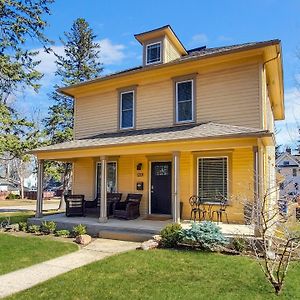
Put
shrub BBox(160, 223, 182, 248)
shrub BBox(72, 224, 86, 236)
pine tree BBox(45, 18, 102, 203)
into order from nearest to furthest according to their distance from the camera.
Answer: shrub BBox(160, 223, 182, 248) < shrub BBox(72, 224, 86, 236) < pine tree BBox(45, 18, 102, 203)

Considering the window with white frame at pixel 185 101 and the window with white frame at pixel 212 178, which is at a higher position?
the window with white frame at pixel 185 101

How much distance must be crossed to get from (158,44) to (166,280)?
1028cm

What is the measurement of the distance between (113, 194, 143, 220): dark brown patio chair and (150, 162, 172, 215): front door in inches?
23.7

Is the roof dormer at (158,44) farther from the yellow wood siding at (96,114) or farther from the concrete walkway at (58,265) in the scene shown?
the concrete walkway at (58,265)

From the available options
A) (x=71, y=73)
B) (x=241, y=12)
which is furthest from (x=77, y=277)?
(x=71, y=73)

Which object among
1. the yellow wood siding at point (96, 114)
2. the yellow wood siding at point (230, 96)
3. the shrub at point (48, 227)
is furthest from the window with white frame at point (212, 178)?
the shrub at point (48, 227)

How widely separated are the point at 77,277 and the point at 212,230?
3551 millimetres

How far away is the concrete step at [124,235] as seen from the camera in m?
9.27

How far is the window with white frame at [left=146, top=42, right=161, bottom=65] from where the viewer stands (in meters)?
13.3

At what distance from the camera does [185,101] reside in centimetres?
1202

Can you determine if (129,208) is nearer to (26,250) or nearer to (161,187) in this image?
(161,187)

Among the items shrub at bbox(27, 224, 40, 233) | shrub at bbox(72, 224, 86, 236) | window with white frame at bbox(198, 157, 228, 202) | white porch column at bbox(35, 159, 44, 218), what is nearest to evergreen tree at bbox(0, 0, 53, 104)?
white porch column at bbox(35, 159, 44, 218)

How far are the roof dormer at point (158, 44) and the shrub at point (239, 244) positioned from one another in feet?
26.5

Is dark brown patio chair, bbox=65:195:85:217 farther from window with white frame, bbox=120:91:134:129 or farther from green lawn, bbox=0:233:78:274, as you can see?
window with white frame, bbox=120:91:134:129
